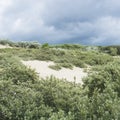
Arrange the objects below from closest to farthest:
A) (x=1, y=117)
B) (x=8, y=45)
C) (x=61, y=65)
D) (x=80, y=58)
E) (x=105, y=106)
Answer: (x=105, y=106)
(x=1, y=117)
(x=61, y=65)
(x=80, y=58)
(x=8, y=45)

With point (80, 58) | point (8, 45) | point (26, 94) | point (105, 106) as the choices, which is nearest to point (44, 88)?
point (26, 94)

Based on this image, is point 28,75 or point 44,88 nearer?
point 44,88

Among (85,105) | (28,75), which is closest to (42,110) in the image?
(85,105)

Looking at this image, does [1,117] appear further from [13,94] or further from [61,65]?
[61,65]

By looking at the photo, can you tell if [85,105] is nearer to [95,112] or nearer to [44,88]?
[95,112]

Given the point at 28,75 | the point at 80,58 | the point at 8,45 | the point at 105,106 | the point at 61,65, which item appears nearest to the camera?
the point at 105,106

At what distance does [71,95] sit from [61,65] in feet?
53.2

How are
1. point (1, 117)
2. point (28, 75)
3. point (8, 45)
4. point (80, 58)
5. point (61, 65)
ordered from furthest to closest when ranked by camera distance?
point (8, 45)
point (80, 58)
point (61, 65)
point (28, 75)
point (1, 117)

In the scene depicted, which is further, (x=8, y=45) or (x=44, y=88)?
(x=8, y=45)

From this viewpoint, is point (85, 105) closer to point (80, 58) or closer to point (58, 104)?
point (58, 104)

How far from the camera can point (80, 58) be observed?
1249 inches

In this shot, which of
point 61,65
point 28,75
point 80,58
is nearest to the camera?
point 28,75

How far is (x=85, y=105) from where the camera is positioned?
31.7 ft

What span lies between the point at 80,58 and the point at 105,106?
73.4ft
